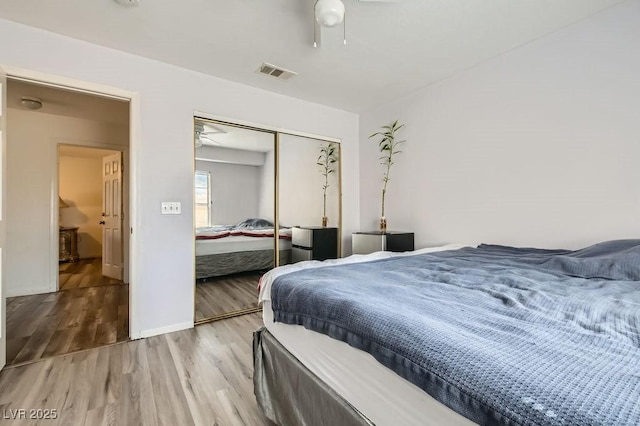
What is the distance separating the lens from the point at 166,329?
2562 mm

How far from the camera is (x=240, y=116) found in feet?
9.82

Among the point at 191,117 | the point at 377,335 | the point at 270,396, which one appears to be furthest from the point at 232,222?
the point at 377,335

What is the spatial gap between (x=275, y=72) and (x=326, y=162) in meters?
1.34

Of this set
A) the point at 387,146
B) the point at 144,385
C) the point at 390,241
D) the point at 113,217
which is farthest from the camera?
the point at 113,217

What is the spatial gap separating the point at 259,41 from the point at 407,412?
2533mm

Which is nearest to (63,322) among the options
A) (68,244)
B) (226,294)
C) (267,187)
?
(226,294)

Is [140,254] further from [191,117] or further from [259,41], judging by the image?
[259,41]

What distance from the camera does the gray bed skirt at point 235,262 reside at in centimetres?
298

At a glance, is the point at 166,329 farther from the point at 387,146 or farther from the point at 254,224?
the point at 387,146

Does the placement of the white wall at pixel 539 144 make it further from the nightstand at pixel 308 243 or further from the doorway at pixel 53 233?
the doorway at pixel 53 233

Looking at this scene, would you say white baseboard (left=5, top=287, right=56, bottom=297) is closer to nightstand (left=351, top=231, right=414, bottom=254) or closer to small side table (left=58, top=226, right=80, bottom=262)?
small side table (left=58, top=226, right=80, bottom=262)

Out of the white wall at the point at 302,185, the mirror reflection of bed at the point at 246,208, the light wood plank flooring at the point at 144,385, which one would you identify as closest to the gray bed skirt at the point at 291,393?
the light wood plank flooring at the point at 144,385

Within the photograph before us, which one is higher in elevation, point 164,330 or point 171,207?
point 171,207

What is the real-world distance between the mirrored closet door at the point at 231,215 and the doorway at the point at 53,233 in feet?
2.66
